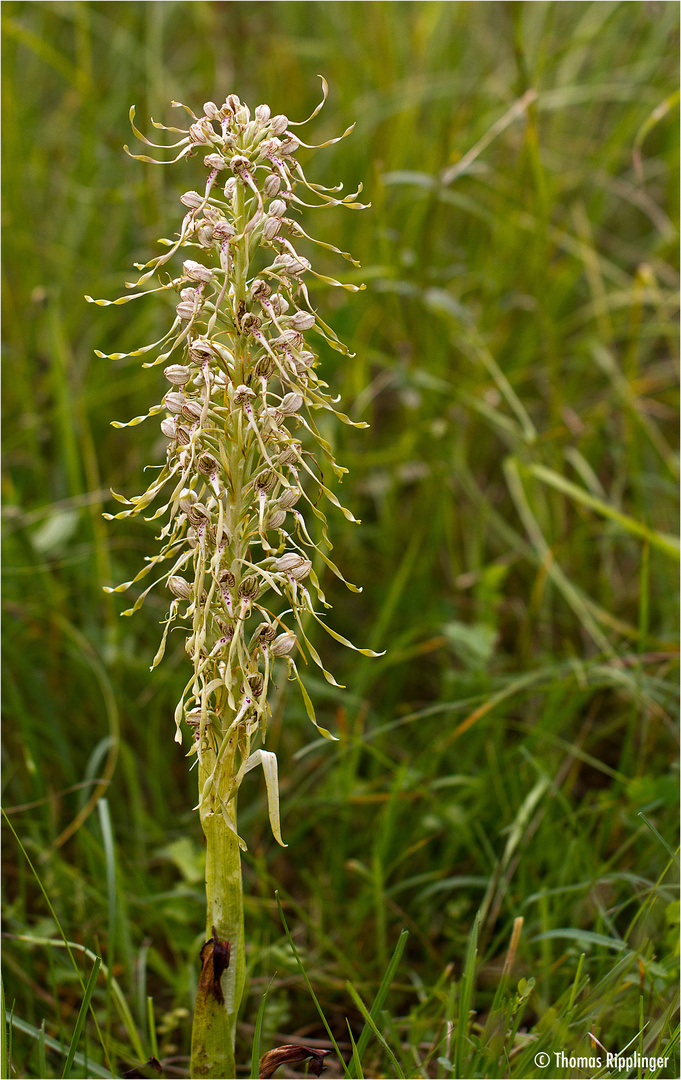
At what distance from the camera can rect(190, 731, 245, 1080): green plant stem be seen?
1.31m

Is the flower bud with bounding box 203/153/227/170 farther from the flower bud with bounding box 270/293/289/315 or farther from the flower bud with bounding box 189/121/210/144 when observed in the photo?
the flower bud with bounding box 270/293/289/315

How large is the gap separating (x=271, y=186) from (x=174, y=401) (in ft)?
1.19

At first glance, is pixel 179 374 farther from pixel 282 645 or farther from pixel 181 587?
pixel 282 645

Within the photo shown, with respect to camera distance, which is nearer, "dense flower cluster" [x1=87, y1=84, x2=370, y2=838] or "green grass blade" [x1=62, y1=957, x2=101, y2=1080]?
"dense flower cluster" [x1=87, y1=84, x2=370, y2=838]

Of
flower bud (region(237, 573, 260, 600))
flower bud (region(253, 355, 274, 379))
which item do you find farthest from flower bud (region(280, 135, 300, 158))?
flower bud (region(237, 573, 260, 600))

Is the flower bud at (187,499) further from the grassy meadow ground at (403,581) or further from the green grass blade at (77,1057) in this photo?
the green grass blade at (77,1057)

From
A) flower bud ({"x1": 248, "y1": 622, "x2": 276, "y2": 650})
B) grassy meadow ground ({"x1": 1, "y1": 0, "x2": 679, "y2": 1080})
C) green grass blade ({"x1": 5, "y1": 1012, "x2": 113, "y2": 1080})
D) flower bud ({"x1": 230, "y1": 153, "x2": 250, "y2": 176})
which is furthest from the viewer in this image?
grassy meadow ground ({"x1": 1, "y1": 0, "x2": 679, "y2": 1080})

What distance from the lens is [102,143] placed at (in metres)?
3.82

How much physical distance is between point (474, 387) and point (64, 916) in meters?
2.20

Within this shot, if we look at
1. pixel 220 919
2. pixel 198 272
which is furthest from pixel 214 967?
pixel 198 272

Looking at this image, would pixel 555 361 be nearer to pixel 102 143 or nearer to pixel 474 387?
pixel 474 387

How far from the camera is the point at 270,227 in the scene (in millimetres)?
1260

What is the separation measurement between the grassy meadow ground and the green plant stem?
21cm

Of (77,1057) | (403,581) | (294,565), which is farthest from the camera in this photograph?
(403,581)
